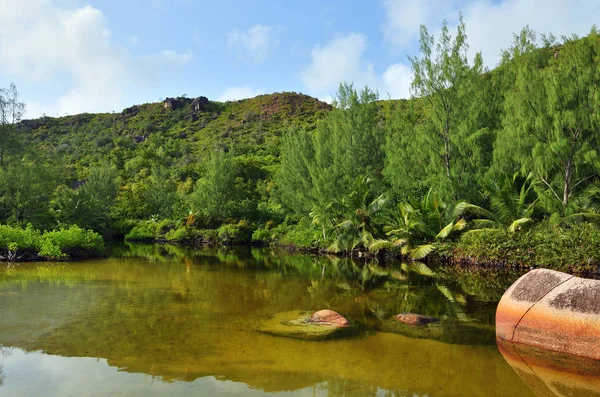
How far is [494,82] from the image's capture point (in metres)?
25.4

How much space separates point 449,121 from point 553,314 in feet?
59.2

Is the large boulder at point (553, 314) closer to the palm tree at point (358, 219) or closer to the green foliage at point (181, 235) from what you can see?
the palm tree at point (358, 219)

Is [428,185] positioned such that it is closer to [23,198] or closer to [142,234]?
[23,198]

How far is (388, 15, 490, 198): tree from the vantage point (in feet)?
74.9

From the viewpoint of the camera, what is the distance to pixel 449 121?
2383 centimetres

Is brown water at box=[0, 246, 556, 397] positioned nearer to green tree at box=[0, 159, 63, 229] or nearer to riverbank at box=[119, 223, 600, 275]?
riverbank at box=[119, 223, 600, 275]

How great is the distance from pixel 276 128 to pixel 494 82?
57900 mm

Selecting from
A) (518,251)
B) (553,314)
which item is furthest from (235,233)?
(553,314)

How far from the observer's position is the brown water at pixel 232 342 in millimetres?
6039

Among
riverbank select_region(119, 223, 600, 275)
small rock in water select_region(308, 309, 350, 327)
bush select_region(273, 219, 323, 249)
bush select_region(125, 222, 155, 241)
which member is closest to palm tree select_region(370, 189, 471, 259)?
riverbank select_region(119, 223, 600, 275)

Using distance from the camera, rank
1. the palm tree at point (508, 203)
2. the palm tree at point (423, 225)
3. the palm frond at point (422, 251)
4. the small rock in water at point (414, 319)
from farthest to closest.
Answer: the palm tree at point (423, 225) < the palm frond at point (422, 251) < the palm tree at point (508, 203) < the small rock in water at point (414, 319)

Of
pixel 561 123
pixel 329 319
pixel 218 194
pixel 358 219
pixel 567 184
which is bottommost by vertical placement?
pixel 329 319

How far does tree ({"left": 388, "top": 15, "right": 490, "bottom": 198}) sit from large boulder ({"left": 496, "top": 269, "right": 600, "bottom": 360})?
610 inches

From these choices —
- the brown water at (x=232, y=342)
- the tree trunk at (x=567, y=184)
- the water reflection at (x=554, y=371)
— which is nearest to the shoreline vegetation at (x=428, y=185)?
the tree trunk at (x=567, y=184)
